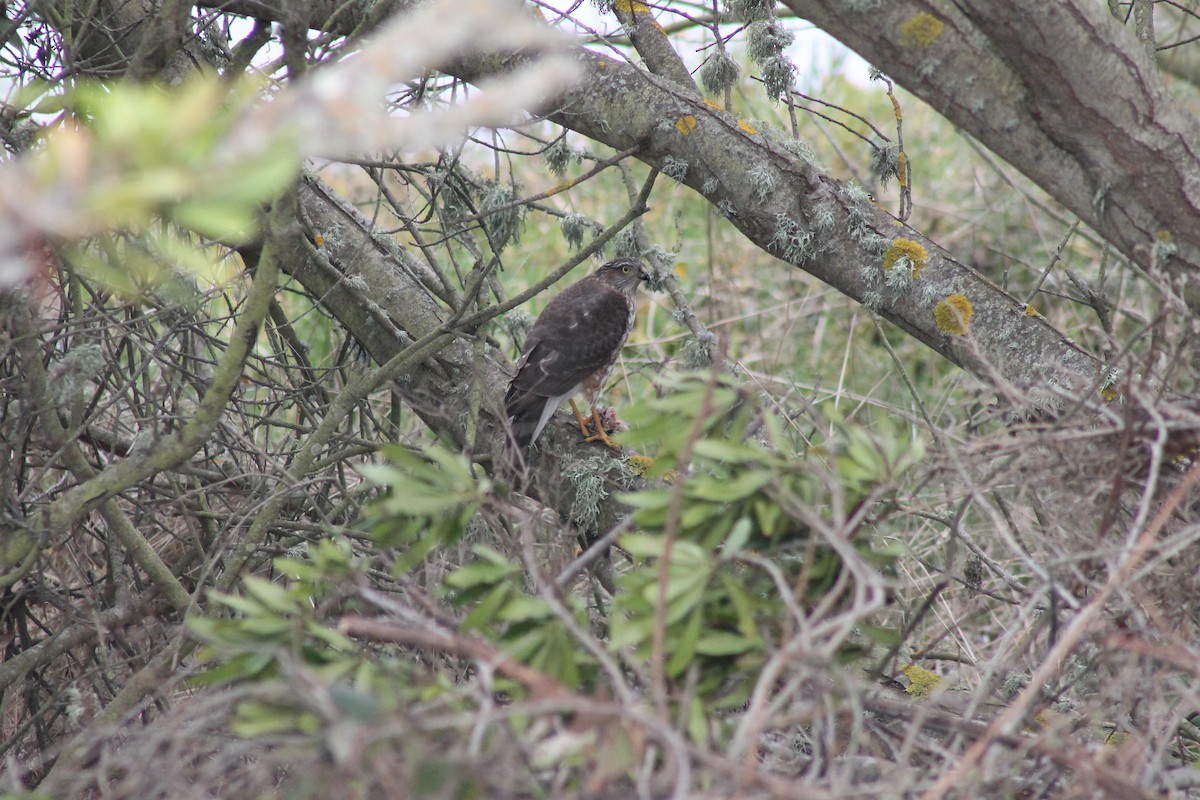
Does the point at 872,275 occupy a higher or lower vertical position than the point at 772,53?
lower

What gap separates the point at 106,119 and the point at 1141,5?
3718mm

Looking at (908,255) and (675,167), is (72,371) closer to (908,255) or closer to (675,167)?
(675,167)

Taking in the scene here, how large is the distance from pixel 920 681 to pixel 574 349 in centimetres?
232

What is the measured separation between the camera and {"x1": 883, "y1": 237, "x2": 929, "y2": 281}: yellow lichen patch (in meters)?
3.61

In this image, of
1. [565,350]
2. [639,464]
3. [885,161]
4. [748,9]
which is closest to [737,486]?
[639,464]

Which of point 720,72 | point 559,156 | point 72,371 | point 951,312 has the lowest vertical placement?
point 951,312

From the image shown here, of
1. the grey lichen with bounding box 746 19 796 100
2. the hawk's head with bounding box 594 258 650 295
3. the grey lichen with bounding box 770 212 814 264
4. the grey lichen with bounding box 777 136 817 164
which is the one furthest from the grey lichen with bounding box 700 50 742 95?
the hawk's head with bounding box 594 258 650 295

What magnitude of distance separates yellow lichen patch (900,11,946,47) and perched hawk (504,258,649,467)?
1889mm

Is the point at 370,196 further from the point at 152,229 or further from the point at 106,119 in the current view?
the point at 106,119

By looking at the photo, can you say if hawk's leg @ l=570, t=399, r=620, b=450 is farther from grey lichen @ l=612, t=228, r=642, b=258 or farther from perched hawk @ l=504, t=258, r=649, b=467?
grey lichen @ l=612, t=228, r=642, b=258

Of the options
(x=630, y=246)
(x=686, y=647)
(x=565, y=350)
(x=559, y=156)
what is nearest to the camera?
(x=686, y=647)

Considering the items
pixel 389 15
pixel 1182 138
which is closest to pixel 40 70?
pixel 389 15

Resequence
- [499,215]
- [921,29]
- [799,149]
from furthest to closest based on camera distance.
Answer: [499,215] < [799,149] < [921,29]

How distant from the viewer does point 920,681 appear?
3510 mm
